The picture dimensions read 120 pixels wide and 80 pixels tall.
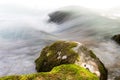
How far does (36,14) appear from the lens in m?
29.9

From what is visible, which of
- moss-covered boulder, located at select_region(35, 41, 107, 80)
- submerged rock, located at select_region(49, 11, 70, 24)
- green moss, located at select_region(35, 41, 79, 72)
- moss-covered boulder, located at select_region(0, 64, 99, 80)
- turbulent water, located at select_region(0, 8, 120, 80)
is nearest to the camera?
moss-covered boulder, located at select_region(0, 64, 99, 80)

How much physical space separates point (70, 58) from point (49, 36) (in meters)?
9.26

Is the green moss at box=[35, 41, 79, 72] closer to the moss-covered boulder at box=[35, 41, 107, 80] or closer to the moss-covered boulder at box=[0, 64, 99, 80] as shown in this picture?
the moss-covered boulder at box=[35, 41, 107, 80]

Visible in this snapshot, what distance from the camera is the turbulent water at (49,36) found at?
12.6m

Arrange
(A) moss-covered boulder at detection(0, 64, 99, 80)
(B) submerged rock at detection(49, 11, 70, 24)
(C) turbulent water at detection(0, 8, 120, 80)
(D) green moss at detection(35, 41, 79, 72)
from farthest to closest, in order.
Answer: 1. (B) submerged rock at detection(49, 11, 70, 24)
2. (C) turbulent water at detection(0, 8, 120, 80)
3. (D) green moss at detection(35, 41, 79, 72)
4. (A) moss-covered boulder at detection(0, 64, 99, 80)

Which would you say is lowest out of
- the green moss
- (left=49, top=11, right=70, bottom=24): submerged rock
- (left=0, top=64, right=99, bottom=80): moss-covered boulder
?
(left=0, top=64, right=99, bottom=80): moss-covered boulder

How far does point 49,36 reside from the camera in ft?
62.7

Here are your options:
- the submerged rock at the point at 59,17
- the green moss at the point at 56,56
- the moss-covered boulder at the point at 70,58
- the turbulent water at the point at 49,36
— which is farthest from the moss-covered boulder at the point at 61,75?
the submerged rock at the point at 59,17

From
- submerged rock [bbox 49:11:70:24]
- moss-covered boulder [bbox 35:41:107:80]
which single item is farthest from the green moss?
submerged rock [bbox 49:11:70:24]

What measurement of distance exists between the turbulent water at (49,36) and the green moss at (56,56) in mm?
751

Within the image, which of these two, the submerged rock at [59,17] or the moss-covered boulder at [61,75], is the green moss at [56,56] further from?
the submerged rock at [59,17]

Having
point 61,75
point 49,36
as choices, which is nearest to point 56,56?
point 61,75

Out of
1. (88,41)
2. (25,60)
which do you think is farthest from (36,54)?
(88,41)

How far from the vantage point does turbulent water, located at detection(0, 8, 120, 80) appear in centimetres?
1262
